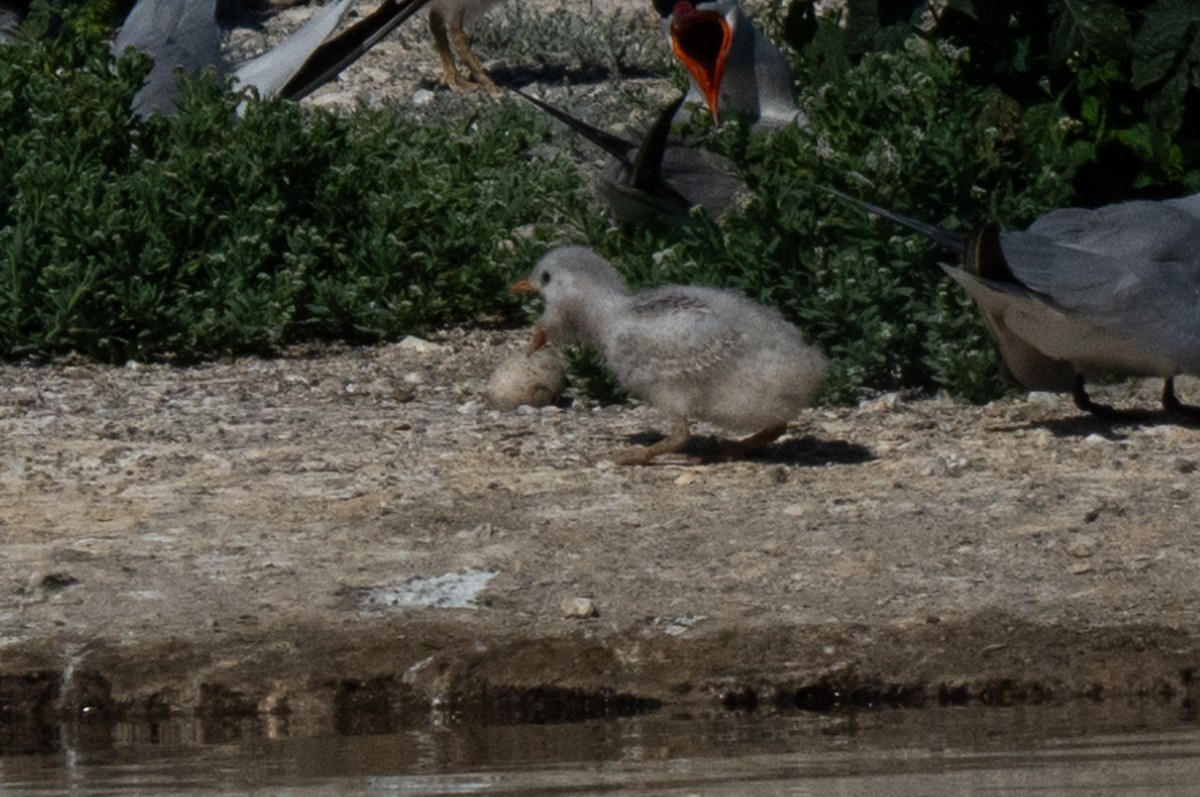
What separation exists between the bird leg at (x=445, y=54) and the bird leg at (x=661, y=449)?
21.0 feet

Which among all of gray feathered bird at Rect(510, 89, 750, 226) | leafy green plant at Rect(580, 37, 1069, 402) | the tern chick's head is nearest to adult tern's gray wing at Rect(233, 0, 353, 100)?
gray feathered bird at Rect(510, 89, 750, 226)

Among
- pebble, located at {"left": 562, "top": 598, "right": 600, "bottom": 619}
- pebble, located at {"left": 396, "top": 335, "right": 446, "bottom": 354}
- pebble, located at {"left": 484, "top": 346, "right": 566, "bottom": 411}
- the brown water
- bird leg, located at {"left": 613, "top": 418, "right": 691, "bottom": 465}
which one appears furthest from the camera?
pebble, located at {"left": 396, "top": 335, "right": 446, "bottom": 354}

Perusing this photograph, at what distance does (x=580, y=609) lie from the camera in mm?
4980

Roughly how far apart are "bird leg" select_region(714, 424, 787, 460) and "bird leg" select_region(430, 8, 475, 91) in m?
6.38

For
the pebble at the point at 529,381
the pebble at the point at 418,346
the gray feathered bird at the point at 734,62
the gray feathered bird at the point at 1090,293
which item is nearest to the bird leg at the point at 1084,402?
the gray feathered bird at the point at 1090,293

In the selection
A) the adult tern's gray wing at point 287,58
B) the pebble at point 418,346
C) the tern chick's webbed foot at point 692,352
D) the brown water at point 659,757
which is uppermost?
the adult tern's gray wing at point 287,58

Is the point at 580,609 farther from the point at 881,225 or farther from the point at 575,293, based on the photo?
the point at 881,225

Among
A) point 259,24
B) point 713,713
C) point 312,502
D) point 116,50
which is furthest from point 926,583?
point 259,24

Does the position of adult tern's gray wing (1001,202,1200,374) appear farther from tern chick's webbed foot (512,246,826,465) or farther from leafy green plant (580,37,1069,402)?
tern chick's webbed foot (512,246,826,465)

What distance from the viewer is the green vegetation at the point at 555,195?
7070 millimetres

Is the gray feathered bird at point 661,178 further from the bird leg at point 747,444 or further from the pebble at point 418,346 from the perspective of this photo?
the bird leg at point 747,444

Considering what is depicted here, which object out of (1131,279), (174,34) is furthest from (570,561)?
(174,34)

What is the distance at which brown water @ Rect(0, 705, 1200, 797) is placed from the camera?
3947 mm

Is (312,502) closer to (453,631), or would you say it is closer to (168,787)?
(453,631)
